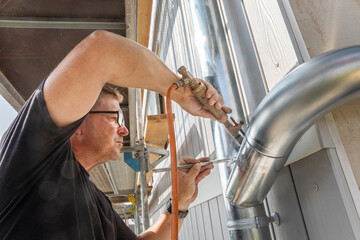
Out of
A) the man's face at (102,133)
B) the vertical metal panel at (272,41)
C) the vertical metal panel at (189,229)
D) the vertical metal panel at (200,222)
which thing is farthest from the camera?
the vertical metal panel at (189,229)

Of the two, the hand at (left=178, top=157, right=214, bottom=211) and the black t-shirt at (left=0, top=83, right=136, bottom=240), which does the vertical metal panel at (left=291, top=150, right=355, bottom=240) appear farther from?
the black t-shirt at (left=0, top=83, right=136, bottom=240)

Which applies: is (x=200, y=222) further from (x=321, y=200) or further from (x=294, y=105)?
(x=294, y=105)

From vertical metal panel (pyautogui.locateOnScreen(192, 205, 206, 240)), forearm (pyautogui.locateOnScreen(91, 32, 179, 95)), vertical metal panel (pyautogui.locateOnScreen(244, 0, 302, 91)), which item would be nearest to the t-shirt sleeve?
forearm (pyautogui.locateOnScreen(91, 32, 179, 95))

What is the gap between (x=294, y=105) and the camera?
812mm

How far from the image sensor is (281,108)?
32.8 inches

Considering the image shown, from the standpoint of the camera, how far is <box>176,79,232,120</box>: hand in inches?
42.9

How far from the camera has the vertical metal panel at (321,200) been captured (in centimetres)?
85

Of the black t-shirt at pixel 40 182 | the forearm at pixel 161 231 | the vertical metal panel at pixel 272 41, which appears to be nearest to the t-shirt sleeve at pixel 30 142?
the black t-shirt at pixel 40 182

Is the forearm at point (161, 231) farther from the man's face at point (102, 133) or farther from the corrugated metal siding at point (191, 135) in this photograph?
the man's face at point (102, 133)

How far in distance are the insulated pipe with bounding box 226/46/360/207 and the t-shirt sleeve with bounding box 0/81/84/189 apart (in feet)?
2.03

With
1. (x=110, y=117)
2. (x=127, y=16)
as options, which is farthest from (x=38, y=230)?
(x=127, y=16)

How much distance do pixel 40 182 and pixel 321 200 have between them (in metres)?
1.03

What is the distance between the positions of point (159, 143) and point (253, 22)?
278 centimetres

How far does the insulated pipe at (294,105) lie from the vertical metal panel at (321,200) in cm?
12
